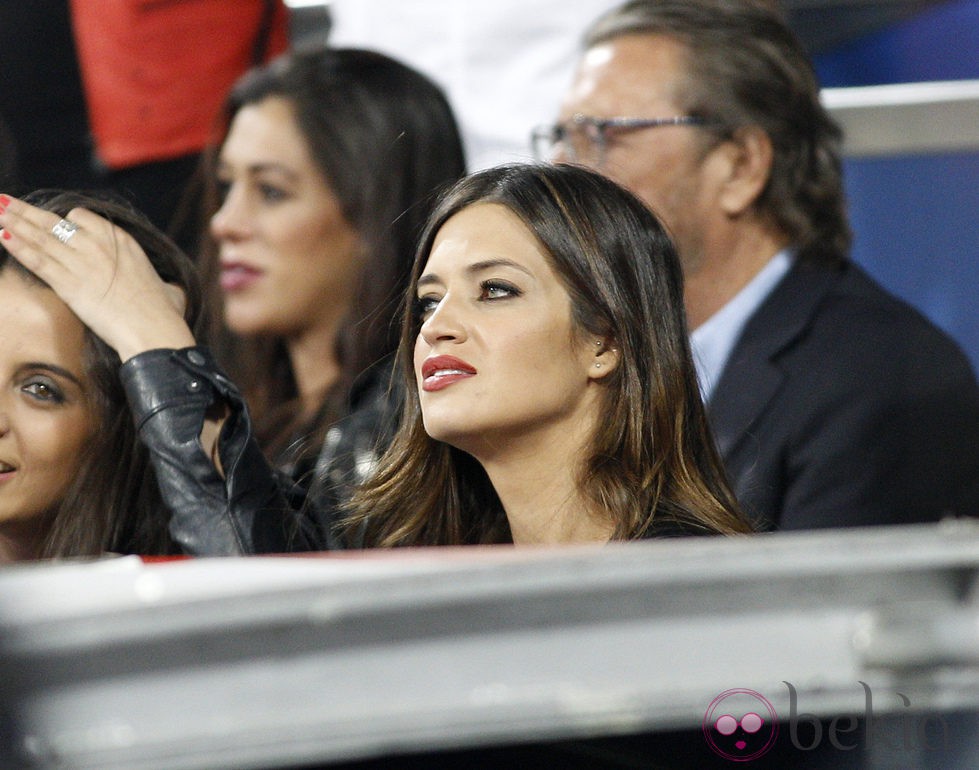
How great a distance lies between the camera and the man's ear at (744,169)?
3434 millimetres

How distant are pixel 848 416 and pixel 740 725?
6.18ft

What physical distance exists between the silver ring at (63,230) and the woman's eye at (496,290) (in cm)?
63

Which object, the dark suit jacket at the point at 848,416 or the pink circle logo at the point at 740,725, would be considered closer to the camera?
the pink circle logo at the point at 740,725

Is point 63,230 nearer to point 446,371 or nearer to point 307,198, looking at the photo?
point 446,371

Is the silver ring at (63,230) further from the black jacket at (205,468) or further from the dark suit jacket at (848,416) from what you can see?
the dark suit jacket at (848,416)

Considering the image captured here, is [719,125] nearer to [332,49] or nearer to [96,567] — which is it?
[332,49]

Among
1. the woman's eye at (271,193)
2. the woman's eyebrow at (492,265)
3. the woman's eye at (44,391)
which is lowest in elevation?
the woman's eye at (271,193)

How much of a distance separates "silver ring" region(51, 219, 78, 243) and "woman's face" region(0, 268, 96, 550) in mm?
92

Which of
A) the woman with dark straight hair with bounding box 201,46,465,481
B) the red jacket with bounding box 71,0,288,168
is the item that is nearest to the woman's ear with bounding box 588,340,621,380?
the woman with dark straight hair with bounding box 201,46,465,481

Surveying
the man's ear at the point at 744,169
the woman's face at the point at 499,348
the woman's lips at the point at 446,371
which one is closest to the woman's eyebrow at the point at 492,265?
the woman's face at the point at 499,348

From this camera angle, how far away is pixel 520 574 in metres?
0.94

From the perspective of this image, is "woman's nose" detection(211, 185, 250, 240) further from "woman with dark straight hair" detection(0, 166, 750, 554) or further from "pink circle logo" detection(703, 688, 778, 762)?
"pink circle logo" detection(703, 688, 778, 762)

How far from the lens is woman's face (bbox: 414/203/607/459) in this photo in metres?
2.24

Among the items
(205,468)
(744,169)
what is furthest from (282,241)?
(205,468)
